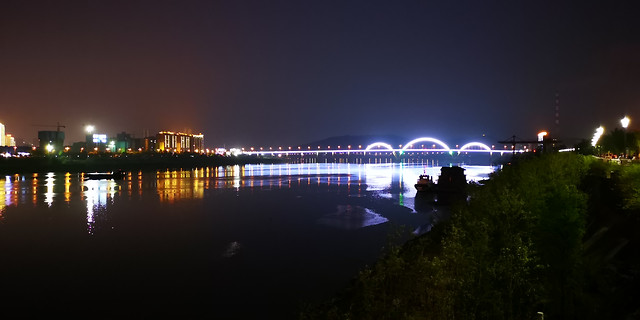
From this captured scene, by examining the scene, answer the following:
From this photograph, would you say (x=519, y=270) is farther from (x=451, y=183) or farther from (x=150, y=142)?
(x=150, y=142)

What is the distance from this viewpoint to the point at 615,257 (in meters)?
9.96

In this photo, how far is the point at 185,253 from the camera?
1767 cm

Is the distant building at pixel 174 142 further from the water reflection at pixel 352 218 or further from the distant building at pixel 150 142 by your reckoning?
the water reflection at pixel 352 218

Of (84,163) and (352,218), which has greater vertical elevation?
(84,163)

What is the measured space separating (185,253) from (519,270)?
45.3ft

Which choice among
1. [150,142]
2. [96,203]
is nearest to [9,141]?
[150,142]

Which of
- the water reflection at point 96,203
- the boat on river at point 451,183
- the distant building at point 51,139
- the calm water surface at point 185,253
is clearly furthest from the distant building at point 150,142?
the boat on river at point 451,183

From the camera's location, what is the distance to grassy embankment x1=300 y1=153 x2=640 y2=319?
20.1ft

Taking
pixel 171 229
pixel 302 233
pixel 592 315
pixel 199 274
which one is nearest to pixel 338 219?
pixel 302 233

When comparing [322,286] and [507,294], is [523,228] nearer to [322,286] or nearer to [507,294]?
[507,294]

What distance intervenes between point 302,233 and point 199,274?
729 centimetres

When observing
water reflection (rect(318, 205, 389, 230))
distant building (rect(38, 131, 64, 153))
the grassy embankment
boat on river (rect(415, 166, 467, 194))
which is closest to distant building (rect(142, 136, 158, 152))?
distant building (rect(38, 131, 64, 153))

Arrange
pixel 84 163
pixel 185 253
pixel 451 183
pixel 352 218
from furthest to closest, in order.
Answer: pixel 84 163 → pixel 451 183 → pixel 352 218 → pixel 185 253

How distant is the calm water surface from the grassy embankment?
1.05m
